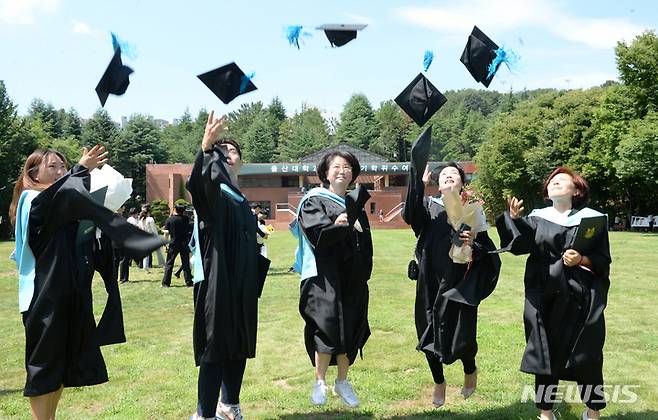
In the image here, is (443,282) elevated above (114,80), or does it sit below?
below

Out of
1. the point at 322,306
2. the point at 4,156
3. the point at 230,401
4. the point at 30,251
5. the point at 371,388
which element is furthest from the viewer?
the point at 4,156

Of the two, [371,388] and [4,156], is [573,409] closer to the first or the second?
[371,388]

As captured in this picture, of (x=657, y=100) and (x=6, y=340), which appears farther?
(x=657, y=100)

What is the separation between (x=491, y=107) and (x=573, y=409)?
140 meters

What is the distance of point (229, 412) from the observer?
442 cm

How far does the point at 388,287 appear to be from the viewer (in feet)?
41.5

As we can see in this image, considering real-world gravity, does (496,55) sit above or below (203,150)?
above

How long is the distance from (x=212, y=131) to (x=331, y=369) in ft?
10.2

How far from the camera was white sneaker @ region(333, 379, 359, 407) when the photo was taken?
15.8 ft

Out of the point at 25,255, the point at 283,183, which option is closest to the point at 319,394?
the point at 25,255

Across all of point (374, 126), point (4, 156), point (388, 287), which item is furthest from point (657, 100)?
point (374, 126)

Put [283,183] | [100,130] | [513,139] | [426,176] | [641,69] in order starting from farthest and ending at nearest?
[100,130], [283,183], [513,139], [641,69], [426,176]

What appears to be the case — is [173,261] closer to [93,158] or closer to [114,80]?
[114,80]

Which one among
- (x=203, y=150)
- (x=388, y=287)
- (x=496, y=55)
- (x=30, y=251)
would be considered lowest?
(x=388, y=287)
